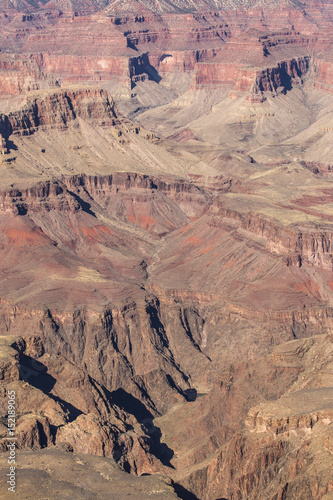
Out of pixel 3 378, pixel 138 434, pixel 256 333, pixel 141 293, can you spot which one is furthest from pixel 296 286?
pixel 3 378

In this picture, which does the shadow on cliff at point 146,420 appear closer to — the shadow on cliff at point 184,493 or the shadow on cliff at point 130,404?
the shadow on cliff at point 130,404

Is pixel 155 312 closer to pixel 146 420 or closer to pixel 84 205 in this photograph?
pixel 146 420

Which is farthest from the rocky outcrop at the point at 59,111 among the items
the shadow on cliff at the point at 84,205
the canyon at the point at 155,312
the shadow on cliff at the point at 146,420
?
the shadow on cliff at the point at 146,420

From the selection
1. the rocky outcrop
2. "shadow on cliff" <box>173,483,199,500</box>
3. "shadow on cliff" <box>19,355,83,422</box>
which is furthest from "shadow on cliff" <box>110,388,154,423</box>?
the rocky outcrop

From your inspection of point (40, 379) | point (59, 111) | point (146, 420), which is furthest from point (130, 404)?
point (59, 111)

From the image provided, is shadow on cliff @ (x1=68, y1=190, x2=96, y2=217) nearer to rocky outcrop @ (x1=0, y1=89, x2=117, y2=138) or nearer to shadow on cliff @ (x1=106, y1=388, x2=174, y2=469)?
rocky outcrop @ (x1=0, y1=89, x2=117, y2=138)
